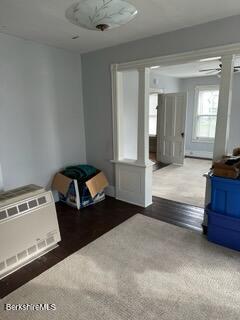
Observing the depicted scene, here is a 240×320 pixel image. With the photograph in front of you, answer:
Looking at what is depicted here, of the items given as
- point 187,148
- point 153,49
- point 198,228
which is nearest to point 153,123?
point 187,148

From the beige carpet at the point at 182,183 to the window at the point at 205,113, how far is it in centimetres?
Answer: 107

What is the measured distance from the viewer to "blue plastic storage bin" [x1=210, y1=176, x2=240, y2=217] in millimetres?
2307

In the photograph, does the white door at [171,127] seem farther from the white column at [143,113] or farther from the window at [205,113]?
the white column at [143,113]

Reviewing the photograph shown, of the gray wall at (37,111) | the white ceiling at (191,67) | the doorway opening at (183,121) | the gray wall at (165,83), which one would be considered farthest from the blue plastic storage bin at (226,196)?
the gray wall at (165,83)

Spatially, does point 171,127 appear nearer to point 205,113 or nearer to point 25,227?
point 205,113

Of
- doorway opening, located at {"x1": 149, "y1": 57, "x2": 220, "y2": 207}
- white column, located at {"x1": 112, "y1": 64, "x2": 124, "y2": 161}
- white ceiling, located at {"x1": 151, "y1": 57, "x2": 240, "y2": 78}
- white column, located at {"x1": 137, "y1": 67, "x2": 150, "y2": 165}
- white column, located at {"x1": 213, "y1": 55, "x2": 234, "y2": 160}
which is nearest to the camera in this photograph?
white column, located at {"x1": 213, "y1": 55, "x2": 234, "y2": 160}

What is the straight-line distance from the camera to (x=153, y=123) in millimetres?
7770

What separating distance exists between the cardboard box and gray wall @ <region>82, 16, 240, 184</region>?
0.36 metres

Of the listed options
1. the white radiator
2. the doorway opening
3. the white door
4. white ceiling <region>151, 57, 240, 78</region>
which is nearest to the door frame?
white ceiling <region>151, 57, 240, 78</region>

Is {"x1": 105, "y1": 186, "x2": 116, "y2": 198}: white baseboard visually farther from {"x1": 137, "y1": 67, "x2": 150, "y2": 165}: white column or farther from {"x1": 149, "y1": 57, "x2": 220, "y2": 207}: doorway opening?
{"x1": 149, "y1": 57, "x2": 220, "y2": 207}: doorway opening

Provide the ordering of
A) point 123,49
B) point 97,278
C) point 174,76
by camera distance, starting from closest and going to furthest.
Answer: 1. point 97,278
2. point 123,49
3. point 174,76

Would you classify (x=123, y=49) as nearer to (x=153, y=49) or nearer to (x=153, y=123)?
(x=153, y=49)

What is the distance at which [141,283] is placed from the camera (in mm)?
1955

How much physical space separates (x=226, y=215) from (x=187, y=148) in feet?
16.5
